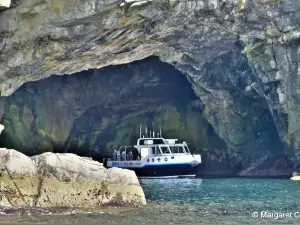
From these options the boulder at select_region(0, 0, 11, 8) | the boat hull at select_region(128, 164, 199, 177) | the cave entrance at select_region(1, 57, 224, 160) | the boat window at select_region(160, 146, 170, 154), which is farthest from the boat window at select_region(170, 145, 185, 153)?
the boulder at select_region(0, 0, 11, 8)

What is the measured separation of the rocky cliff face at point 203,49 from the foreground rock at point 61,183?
11719 millimetres

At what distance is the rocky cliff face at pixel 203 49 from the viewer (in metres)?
32.7

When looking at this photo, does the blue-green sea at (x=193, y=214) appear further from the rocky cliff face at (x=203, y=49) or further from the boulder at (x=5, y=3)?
the rocky cliff face at (x=203, y=49)

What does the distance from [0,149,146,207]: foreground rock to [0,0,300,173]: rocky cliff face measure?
38.4 feet

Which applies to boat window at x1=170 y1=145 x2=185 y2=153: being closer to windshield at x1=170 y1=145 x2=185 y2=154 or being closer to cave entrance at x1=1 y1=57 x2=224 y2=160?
windshield at x1=170 y1=145 x2=185 y2=154

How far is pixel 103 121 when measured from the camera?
6425cm

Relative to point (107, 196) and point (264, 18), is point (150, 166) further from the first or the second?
point (107, 196)

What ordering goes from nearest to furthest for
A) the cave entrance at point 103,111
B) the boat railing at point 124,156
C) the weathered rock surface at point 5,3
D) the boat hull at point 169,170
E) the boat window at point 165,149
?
the weathered rock surface at point 5,3 → the boat hull at point 169,170 → the cave entrance at point 103,111 → the boat window at point 165,149 → the boat railing at point 124,156

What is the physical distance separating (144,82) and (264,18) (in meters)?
19.8

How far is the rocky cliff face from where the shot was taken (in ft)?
107

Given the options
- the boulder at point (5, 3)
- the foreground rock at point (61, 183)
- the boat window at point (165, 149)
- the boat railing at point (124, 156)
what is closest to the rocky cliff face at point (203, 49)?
the boulder at point (5, 3)

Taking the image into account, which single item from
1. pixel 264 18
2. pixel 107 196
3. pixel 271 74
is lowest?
pixel 107 196

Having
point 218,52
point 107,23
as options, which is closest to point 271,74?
point 218,52

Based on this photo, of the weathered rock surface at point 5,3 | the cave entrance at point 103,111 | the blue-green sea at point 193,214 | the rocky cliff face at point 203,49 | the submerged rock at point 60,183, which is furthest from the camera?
the cave entrance at point 103,111
